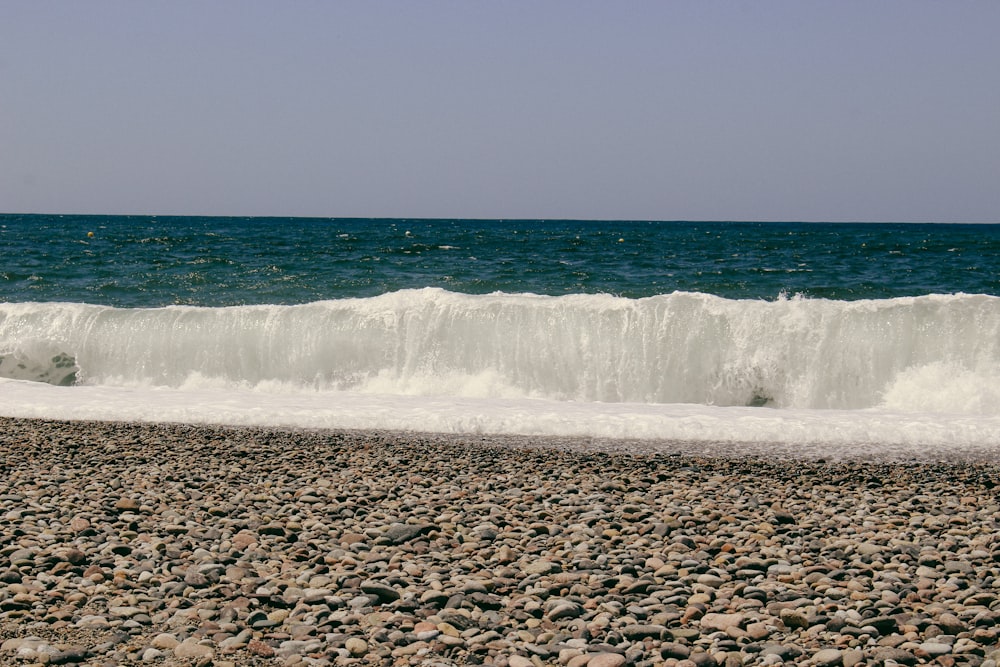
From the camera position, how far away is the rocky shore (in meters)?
4.55

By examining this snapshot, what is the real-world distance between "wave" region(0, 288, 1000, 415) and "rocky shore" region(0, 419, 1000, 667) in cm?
522

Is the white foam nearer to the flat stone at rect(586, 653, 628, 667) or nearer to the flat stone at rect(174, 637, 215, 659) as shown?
the flat stone at rect(586, 653, 628, 667)

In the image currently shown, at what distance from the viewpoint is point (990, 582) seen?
5.36 meters

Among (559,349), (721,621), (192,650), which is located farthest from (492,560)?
(559,349)

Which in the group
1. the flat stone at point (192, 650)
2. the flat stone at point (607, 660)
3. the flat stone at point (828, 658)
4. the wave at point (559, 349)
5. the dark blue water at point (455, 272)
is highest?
the dark blue water at point (455, 272)

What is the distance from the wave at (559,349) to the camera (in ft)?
45.4

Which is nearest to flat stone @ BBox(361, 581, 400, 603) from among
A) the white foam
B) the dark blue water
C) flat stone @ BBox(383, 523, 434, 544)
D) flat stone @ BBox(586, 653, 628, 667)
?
flat stone @ BBox(383, 523, 434, 544)

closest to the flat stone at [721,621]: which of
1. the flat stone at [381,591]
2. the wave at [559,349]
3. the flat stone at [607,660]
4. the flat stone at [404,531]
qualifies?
the flat stone at [607,660]

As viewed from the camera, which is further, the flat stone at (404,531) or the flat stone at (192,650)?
the flat stone at (404,531)

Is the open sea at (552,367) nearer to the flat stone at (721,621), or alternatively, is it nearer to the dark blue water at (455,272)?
the flat stone at (721,621)

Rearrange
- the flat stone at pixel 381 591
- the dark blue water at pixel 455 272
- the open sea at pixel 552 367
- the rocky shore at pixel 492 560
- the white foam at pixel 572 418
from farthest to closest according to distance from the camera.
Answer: the dark blue water at pixel 455 272 < the open sea at pixel 552 367 < the white foam at pixel 572 418 < the flat stone at pixel 381 591 < the rocky shore at pixel 492 560

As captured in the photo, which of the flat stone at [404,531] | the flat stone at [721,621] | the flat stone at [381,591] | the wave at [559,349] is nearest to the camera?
the flat stone at [721,621]

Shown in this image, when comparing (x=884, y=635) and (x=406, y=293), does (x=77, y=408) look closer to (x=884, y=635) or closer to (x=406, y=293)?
(x=406, y=293)

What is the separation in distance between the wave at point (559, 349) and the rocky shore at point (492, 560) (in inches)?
205
